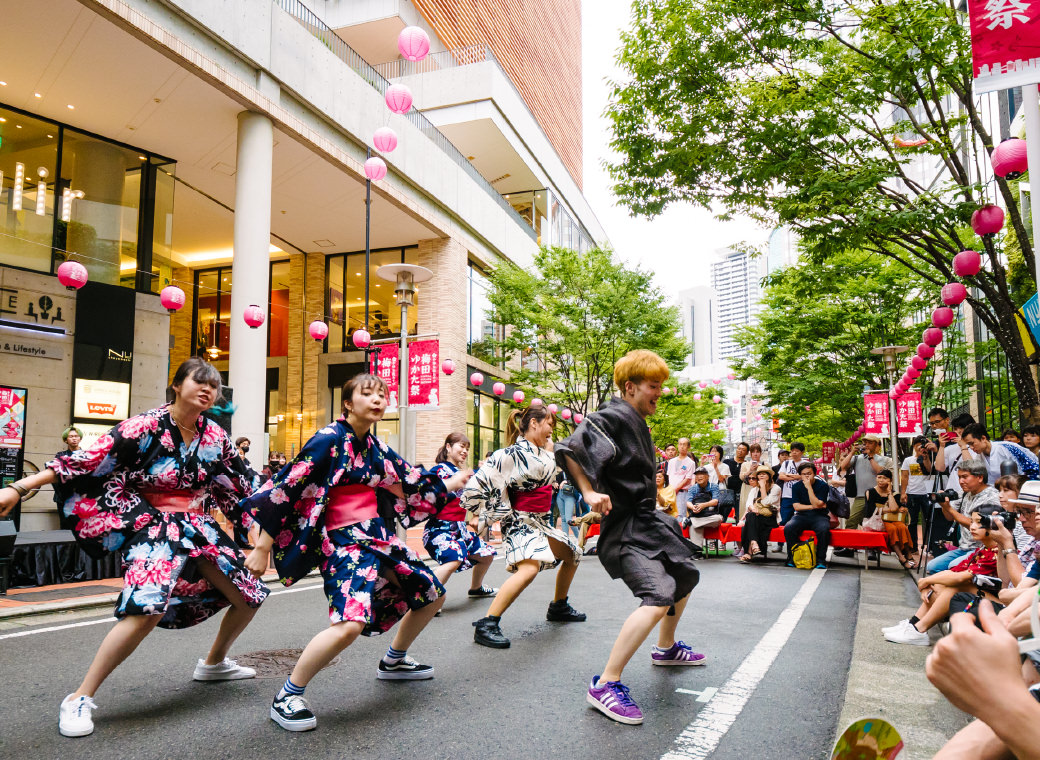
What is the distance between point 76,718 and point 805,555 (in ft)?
29.8

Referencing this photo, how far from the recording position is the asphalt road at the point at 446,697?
3090 millimetres

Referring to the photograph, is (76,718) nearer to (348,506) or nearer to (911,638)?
(348,506)

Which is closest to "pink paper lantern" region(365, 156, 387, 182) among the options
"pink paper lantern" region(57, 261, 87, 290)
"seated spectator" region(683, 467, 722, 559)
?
"pink paper lantern" region(57, 261, 87, 290)

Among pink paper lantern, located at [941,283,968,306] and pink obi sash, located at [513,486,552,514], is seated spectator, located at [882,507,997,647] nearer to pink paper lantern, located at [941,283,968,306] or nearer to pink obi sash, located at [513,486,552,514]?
pink obi sash, located at [513,486,552,514]

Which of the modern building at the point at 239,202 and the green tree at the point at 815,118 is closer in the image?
the green tree at the point at 815,118

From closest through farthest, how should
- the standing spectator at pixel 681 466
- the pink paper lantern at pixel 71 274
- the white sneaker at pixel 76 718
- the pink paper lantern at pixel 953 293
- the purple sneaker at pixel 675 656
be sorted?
1. the white sneaker at pixel 76 718
2. the purple sneaker at pixel 675 656
3. the pink paper lantern at pixel 953 293
4. the standing spectator at pixel 681 466
5. the pink paper lantern at pixel 71 274

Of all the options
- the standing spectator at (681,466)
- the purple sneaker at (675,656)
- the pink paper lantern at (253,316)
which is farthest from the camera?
the pink paper lantern at (253,316)

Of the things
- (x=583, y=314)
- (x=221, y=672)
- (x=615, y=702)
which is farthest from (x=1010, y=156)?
(x=583, y=314)

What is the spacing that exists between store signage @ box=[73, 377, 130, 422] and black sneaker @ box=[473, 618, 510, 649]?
40.9ft

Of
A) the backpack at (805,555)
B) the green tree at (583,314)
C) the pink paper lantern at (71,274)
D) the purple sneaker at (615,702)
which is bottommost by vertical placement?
the backpack at (805,555)

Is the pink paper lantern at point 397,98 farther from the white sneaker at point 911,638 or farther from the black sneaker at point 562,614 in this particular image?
the white sneaker at point 911,638

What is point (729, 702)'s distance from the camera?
3705 millimetres

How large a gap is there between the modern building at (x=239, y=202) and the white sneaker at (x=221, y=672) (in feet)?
31.8

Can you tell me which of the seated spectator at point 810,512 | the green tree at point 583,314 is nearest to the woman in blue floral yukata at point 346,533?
the seated spectator at point 810,512
